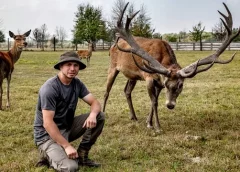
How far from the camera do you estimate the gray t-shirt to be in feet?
16.6

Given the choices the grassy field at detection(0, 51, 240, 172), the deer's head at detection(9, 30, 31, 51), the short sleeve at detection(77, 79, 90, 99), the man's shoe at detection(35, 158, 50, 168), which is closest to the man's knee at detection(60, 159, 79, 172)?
the grassy field at detection(0, 51, 240, 172)

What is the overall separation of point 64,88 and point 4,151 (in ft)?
5.98

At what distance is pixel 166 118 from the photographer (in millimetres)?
8953

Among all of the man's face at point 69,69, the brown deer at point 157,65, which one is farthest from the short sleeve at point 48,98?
the brown deer at point 157,65

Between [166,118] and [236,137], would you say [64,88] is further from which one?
[166,118]

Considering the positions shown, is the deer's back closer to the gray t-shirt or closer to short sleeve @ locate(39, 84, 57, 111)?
the gray t-shirt

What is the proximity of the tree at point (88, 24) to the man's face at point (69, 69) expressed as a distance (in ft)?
199

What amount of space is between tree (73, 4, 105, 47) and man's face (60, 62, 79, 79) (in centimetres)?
6053

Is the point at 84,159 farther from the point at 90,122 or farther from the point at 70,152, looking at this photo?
the point at 70,152

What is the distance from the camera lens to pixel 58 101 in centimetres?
522

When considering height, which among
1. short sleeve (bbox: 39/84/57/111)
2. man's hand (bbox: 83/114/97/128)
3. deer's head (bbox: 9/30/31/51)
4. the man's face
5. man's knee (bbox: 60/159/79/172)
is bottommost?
man's knee (bbox: 60/159/79/172)

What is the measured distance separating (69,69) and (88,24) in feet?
214

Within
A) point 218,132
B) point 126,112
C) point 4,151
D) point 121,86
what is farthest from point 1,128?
point 121,86

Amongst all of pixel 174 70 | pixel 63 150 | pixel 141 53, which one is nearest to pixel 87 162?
pixel 63 150
